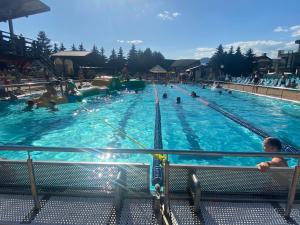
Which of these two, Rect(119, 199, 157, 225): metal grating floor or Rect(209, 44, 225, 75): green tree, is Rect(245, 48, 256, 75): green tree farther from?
Rect(119, 199, 157, 225): metal grating floor

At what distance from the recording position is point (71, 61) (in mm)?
35375

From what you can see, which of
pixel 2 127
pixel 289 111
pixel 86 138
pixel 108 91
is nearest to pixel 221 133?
pixel 86 138

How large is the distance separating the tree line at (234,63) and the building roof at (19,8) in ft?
126

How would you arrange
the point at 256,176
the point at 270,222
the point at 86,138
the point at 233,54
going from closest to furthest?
1. the point at 270,222
2. the point at 256,176
3. the point at 86,138
4. the point at 233,54

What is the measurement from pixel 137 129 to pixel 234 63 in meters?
46.2

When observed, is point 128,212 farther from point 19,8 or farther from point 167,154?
point 19,8

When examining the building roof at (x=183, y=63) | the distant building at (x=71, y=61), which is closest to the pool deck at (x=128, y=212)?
the distant building at (x=71, y=61)

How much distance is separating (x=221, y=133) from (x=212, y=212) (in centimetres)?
699

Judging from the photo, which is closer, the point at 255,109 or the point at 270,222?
the point at 270,222

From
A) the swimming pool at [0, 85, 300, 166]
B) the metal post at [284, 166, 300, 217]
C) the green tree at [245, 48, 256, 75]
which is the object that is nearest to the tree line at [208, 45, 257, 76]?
the green tree at [245, 48, 256, 75]

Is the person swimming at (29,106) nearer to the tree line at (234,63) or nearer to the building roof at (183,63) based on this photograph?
the tree line at (234,63)

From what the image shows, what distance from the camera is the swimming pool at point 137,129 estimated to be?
7555 mm

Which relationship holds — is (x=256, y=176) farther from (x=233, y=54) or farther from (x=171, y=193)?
(x=233, y=54)

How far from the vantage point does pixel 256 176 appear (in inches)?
103
